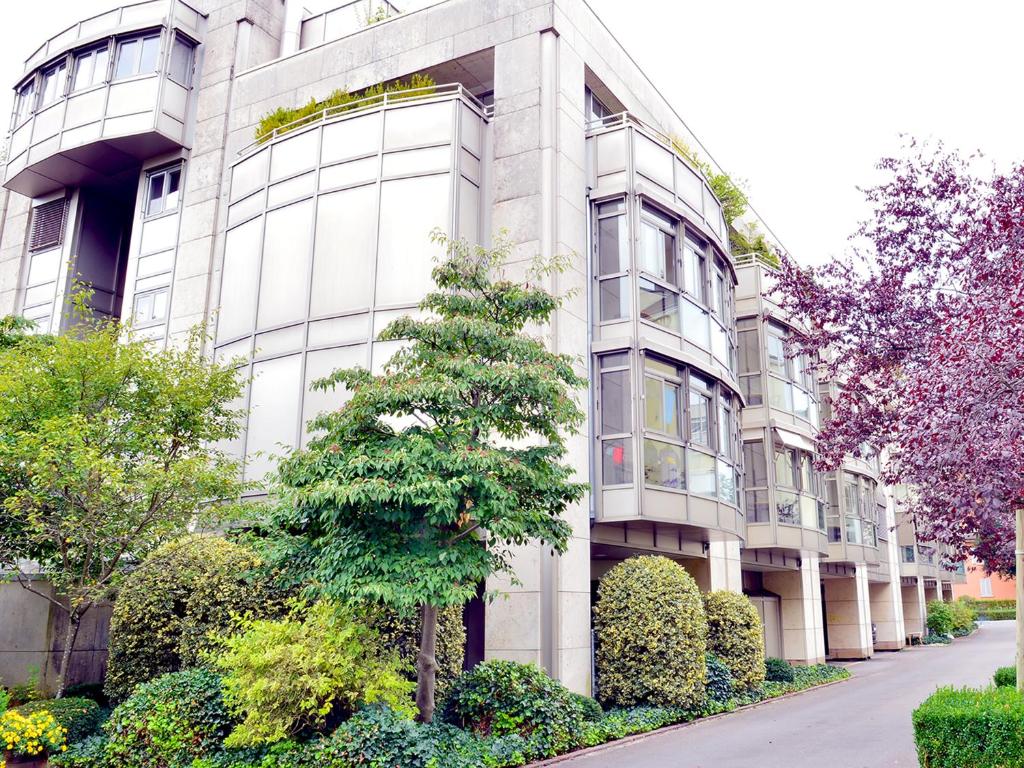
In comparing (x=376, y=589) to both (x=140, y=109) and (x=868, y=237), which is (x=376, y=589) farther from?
(x=140, y=109)

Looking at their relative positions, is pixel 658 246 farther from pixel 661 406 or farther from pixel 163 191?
pixel 163 191

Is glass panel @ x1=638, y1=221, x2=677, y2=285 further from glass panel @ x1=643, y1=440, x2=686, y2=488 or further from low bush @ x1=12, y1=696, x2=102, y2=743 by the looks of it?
low bush @ x1=12, y1=696, x2=102, y2=743

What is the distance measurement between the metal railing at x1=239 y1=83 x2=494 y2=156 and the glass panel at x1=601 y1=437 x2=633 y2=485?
23.9 ft

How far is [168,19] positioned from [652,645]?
19.8 m

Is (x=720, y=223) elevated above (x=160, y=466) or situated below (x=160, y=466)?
above

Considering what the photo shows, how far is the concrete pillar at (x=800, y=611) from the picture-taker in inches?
1091

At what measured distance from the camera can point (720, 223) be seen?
20.9 meters

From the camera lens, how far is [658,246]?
58.7 ft

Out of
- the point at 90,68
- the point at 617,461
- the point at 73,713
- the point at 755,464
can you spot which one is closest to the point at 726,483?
the point at 617,461

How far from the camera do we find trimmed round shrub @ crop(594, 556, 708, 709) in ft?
49.7

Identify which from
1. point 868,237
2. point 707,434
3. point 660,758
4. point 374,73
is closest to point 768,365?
point 707,434

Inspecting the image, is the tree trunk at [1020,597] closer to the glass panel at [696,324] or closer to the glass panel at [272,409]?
the glass panel at [696,324]

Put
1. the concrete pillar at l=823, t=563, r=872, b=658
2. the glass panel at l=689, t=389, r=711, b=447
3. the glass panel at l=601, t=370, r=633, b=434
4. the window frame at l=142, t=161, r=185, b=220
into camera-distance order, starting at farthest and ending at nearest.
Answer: the concrete pillar at l=823, t=563, r=872, b=658
the window frame at l=142, t=161, r=185, b=220
the glass panel at l=689, t=389, r=711, b=447
the glass panel at l=601, t=370, r=633, b=434

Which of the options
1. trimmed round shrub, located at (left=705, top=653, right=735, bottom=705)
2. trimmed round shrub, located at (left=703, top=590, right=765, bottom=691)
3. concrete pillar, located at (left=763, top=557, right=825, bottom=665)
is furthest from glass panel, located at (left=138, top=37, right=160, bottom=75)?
A: concrete pillar, located at (left=763, top=557, right=825, bottom=665)
